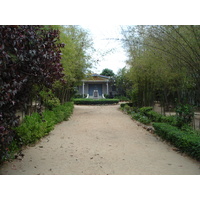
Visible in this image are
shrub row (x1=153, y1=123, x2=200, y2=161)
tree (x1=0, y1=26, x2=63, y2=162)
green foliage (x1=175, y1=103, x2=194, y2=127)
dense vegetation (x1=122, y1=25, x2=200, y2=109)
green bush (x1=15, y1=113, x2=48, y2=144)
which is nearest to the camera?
tree (x1=0, y1=26, x2=63, y2=162)

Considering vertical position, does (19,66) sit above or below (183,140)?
above

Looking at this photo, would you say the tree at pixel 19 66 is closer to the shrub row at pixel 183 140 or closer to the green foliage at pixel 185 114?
the shrub row at pixel 183 140

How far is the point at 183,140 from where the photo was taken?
4.11 meters

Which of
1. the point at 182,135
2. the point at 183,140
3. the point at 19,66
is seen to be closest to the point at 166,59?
the point at 182,135

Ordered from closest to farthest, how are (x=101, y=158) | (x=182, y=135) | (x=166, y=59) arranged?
(x=101, y=158) → (x=182, y=135) → (x=166, y=59)

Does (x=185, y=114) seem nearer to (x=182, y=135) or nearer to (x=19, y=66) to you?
(x=182, y=135)

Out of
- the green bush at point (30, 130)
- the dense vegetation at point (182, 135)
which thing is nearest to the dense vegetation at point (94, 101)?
the dense vegetation at point (182, 135)

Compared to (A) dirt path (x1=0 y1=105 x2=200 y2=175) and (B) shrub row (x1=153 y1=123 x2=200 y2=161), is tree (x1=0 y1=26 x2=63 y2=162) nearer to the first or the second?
(A) dirt path (x1=0 y1=105 x2=200 y2=175)

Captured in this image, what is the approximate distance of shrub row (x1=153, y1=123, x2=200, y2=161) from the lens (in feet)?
12.1

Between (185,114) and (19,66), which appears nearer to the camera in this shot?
(19,66)

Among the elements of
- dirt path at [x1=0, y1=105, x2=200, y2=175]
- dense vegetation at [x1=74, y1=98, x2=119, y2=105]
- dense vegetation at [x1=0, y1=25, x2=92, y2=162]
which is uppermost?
dense vegetation at [x1=0, y1=25, x2=92, y2=162]

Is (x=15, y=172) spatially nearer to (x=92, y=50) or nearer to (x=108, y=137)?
(x=108, y=137)

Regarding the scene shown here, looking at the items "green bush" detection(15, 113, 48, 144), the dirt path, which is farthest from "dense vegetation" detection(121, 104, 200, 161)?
"green bush" detection(15, 113, 48, 144)

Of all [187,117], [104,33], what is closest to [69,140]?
[104,33]
